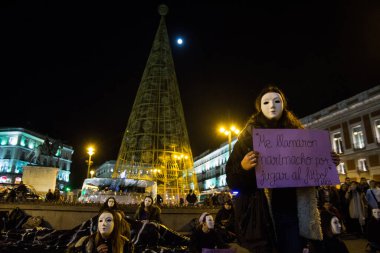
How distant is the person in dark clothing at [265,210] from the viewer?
203cm

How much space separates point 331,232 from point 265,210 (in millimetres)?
3361

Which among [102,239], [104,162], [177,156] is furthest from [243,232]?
[104,162]

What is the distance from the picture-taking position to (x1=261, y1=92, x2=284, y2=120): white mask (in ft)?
8.21

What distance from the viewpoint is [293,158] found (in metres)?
2.40

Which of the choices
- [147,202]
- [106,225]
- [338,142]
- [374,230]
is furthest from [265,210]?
[338,142]

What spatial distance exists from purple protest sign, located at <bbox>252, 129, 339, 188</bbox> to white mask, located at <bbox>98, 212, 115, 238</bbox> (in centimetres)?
194

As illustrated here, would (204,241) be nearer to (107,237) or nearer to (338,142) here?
(107,237)

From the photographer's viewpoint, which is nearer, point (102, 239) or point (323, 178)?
point (323, 178)

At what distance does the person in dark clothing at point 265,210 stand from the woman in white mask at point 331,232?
268 cm

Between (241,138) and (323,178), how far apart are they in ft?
2.45

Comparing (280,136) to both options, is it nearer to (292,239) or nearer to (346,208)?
(292,239)

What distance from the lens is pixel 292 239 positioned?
2.16 meters

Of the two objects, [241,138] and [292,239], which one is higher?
[241,138]

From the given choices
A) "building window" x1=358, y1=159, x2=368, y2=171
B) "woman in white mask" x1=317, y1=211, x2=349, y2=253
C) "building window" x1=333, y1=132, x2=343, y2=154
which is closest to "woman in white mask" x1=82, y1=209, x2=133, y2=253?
"woman in white mask" x1=317, y1=211, x2=349, y2=253
